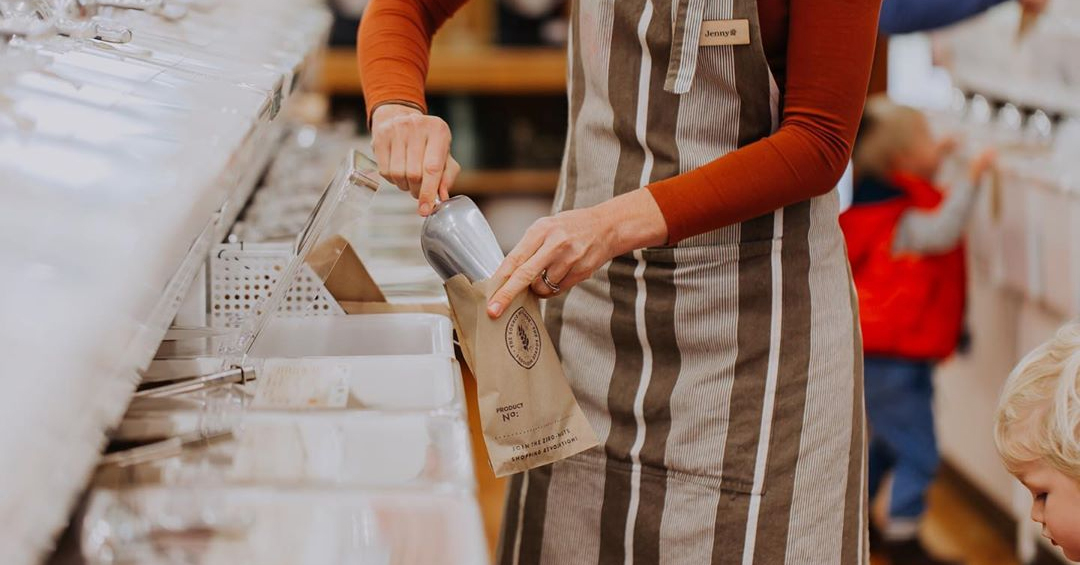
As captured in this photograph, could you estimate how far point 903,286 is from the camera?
3104 mm

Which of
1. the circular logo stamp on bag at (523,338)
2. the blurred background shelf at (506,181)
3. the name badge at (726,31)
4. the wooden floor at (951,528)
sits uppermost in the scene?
the name badge at (726,31)

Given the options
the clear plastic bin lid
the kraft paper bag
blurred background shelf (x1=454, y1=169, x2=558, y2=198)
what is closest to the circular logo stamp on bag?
the kraft paper bag

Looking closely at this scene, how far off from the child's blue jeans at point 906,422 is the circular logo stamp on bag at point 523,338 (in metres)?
2.08

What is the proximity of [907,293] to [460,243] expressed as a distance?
6.94 ft

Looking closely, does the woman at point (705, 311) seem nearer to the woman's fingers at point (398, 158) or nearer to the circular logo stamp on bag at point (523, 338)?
the woman's fingers at point (398, 158)

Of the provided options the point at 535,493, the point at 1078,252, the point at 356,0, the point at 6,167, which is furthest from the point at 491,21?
the point at 6,167

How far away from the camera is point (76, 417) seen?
72 centimetres

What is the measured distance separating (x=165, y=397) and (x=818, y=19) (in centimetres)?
71

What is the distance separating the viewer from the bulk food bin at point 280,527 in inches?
32.9

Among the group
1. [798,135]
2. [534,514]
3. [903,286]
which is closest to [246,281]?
[534,514]

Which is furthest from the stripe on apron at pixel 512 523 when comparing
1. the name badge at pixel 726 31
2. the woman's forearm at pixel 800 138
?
the name badge at pixel 726 31

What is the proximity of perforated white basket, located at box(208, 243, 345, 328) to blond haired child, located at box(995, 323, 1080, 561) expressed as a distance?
0.77 m

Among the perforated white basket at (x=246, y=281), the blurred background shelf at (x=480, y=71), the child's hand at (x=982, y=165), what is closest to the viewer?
the perforated white basket at (x=246, y=281)

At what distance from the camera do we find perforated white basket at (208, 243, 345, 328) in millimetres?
1484
